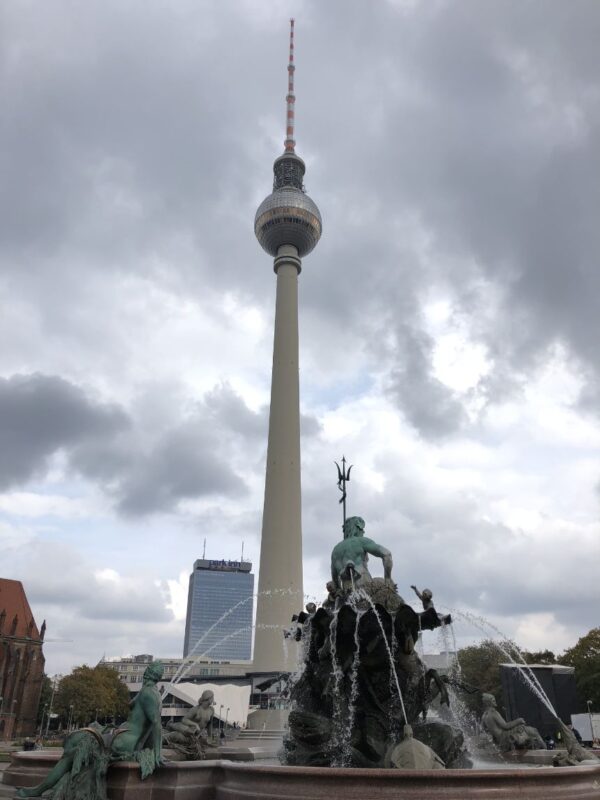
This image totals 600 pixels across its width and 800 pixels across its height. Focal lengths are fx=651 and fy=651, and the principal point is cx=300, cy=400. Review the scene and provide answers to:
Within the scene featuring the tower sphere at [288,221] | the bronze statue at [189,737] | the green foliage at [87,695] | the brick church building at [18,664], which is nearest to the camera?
the bronze statue at [189,737]

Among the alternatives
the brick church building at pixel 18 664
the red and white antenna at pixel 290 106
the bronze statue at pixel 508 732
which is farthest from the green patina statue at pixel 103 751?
the red and white antenna at pixel 290 106

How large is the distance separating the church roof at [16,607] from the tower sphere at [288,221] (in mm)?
57174

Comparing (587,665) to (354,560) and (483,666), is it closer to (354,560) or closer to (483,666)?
(483,666)

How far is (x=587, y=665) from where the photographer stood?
183 ft

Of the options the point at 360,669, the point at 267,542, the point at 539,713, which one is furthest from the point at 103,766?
the point at 267,542

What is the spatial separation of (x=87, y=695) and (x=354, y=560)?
69466 mm

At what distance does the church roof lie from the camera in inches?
3135

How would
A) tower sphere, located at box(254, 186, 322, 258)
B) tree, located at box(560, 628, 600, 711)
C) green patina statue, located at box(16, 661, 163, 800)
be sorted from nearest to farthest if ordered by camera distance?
green patina statue, located at box(16, 661, 163, 800) < tree, located at box(560, 628, 600, 711) < tower sphere, located at box(254, 186, 322, 258)

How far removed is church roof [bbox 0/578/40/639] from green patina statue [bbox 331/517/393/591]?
75145 mm

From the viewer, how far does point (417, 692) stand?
12008mm

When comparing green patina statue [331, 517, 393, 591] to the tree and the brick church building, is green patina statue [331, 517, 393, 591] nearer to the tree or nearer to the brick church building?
the tree

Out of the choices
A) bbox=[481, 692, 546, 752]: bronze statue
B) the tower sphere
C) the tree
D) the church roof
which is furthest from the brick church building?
bbox=[481, 692, 546, 752]: bronze statue

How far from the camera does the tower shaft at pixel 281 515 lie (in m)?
70.4

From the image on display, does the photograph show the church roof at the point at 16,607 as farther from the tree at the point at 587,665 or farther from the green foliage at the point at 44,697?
the tree at the point at 587,665
